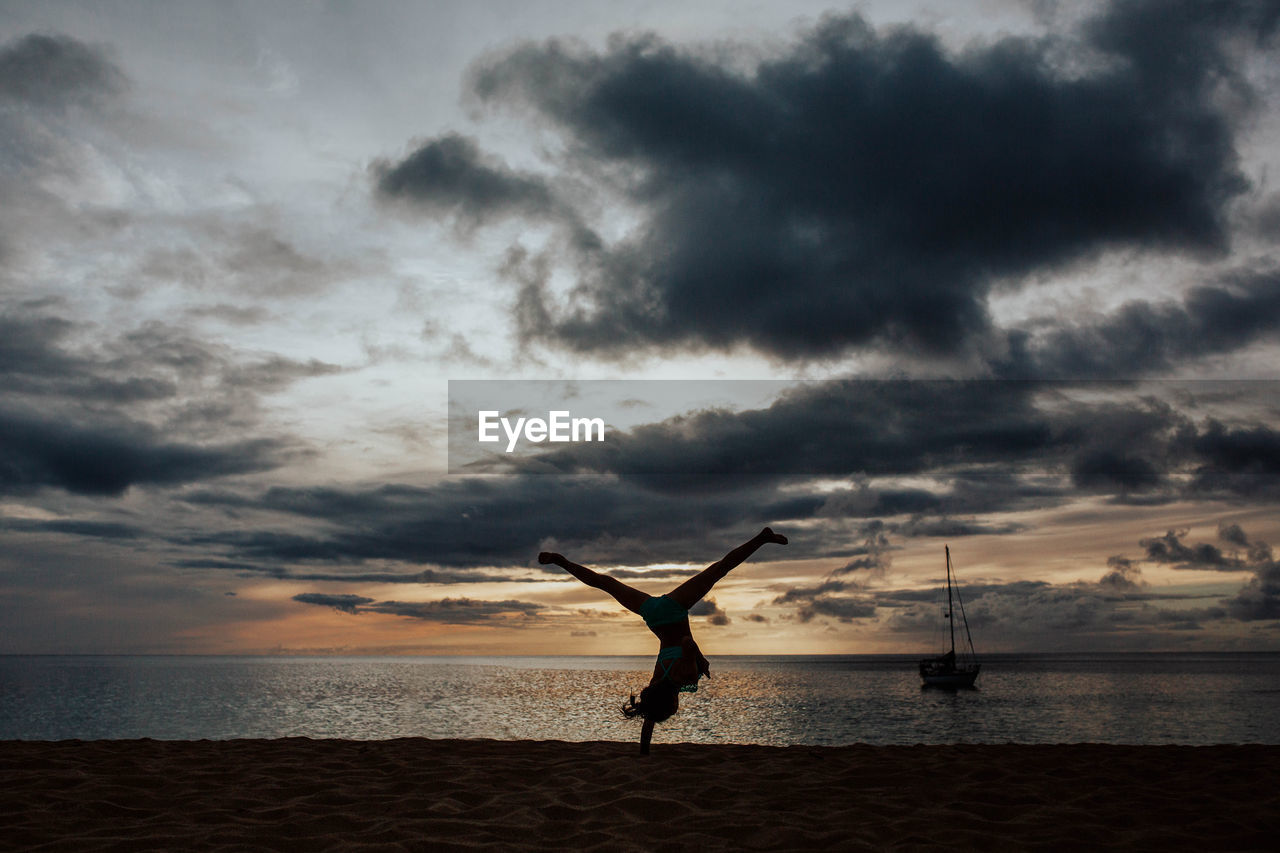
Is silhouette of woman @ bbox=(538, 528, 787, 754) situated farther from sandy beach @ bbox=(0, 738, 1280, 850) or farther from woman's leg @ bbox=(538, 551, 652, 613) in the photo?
sandy beach @ bbox=(0, 738, 1280, 850)

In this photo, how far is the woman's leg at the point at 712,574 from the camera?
842cm

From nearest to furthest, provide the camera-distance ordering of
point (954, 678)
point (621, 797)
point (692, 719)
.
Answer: point (621, 797) → point (692, 719) → point (954, 678)

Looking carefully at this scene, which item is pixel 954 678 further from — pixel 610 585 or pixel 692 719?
pixel 610 585

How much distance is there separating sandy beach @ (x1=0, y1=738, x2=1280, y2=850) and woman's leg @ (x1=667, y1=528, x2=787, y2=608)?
1977 mm

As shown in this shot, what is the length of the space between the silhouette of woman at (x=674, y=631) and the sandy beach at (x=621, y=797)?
0.77 meters

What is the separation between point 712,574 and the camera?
8500 millimetres

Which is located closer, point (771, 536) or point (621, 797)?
point (621, 797)

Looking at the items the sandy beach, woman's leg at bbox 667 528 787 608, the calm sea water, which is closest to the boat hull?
the calm sea water

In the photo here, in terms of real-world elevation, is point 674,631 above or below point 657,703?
above

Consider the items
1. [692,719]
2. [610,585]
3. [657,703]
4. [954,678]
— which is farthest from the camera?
[954,678]

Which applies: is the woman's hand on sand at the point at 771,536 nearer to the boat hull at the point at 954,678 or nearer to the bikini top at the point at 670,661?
the bikini top at the point at 670,661

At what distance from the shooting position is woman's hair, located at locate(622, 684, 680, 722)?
27.1 feet

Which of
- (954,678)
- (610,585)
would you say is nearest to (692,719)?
(610,585)

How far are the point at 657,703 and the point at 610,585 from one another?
1504 mm
